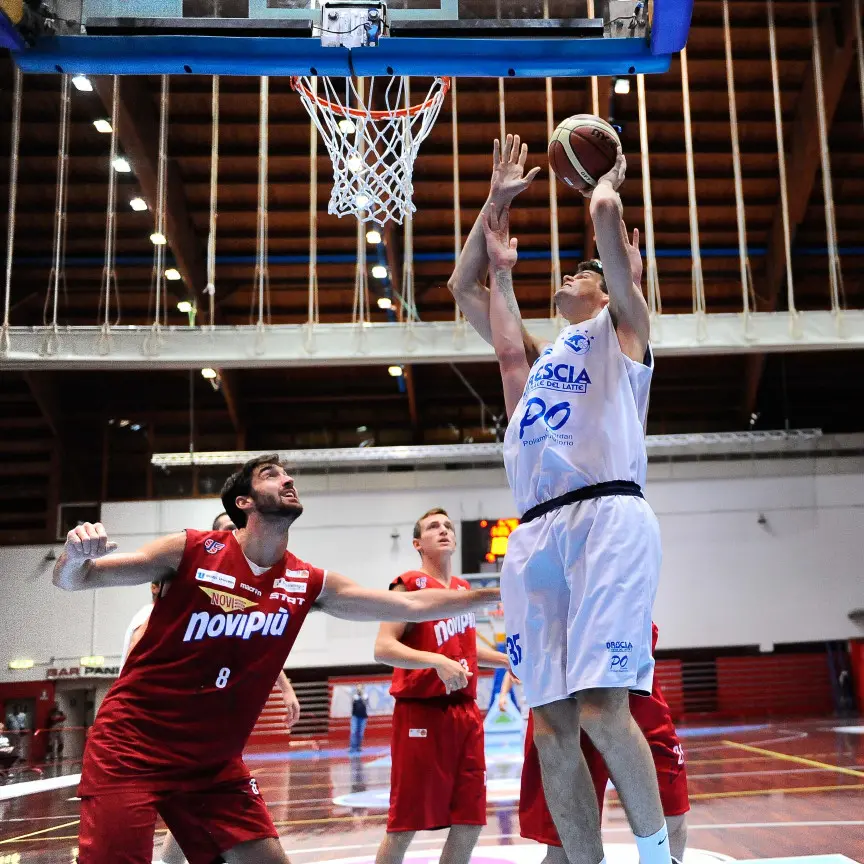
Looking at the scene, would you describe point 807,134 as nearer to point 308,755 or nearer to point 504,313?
point 308,755

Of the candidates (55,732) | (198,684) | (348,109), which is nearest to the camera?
(198,684)

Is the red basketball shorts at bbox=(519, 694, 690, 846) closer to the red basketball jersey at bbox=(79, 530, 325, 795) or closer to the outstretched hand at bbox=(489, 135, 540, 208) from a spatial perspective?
the red basketball jersey at bbox=(79, 530, 325, 795)

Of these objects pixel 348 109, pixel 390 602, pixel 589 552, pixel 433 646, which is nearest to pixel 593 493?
pixel 589 552

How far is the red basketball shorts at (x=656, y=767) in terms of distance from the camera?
428 centimetres

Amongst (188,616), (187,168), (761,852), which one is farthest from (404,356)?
(188,616)

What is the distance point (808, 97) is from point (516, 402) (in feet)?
55.3

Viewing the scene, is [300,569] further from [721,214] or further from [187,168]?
[721,214]

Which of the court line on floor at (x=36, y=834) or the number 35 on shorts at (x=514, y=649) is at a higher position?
the number 35 on shorts at (x=514, y=649)

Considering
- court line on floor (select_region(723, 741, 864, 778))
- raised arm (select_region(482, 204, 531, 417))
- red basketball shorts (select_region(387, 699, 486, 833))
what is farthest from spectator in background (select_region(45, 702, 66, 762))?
raised arm (select_region(482, 204, 531, 417))

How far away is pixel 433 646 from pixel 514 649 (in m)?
2.32

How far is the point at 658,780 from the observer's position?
425 centimetres

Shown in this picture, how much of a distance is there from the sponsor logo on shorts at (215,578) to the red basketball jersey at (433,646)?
1641 mm

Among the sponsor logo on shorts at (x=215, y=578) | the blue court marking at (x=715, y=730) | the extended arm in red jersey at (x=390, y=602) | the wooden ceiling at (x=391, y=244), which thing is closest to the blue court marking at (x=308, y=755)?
the blue court marking at (x=715, y=730)

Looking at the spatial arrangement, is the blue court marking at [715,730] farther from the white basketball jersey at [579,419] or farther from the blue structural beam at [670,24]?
the white basketball jersey at [579,419]
